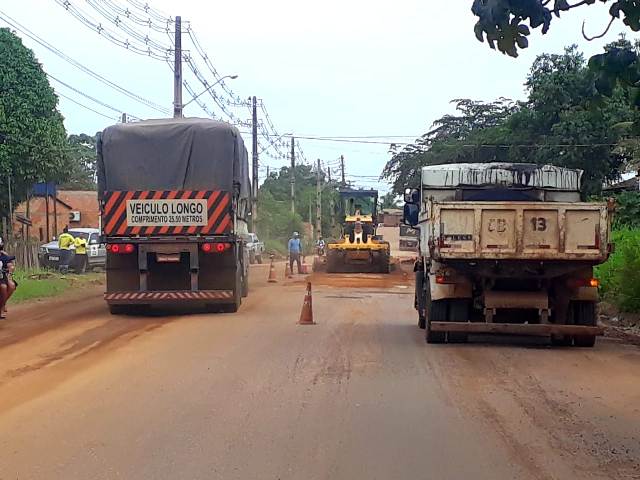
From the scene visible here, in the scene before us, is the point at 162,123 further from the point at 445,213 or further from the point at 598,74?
the point at 598,74

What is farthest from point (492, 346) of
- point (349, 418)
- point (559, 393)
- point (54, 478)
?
point (54, 478)

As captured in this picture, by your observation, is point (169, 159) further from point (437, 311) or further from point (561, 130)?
point (561, 130)

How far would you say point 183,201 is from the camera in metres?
17.4

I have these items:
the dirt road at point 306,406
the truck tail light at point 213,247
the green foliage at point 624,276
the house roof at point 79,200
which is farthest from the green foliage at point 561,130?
the house roof at point 79,200

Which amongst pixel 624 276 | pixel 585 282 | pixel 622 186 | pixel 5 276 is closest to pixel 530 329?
pixel 585 282

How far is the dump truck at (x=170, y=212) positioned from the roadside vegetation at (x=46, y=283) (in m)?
4.57

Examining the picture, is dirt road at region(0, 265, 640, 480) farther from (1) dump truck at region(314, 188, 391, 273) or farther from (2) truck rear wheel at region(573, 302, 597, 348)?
(1) dump truck at region(314, 188, 391, 273)

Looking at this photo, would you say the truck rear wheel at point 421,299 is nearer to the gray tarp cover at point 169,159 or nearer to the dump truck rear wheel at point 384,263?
the gray tarp cover at point 169,159

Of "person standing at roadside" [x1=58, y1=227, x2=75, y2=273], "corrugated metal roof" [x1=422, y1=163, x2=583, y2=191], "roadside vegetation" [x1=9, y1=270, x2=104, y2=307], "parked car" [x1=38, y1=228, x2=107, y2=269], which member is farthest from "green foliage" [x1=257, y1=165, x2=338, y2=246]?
"corrugated metal roof" [x1=422, y1=163, x2=583, y2=191]

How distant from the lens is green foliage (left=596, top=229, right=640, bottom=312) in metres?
17.2

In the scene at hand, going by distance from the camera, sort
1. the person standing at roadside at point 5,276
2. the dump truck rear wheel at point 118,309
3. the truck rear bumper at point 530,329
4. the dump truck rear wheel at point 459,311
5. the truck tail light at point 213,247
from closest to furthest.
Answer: the truck rear bumper at point 530,329
the dump truck rear wheel at point 459,311
the person standing at roadside at point 5,276
the truck tail light at point 213,247
the dump truck rear wheel at point 118,309

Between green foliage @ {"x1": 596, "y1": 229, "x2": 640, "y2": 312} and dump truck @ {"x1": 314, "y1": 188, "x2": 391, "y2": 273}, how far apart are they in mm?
16541

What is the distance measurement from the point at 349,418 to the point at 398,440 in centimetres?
88

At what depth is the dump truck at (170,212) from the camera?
56.9 ft
